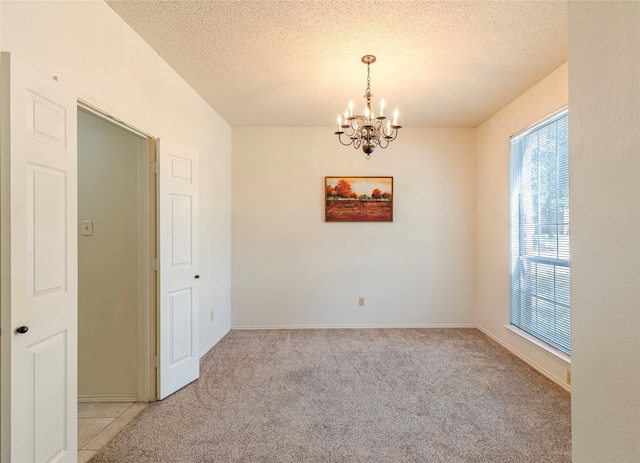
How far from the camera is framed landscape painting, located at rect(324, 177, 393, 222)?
14.0 ft

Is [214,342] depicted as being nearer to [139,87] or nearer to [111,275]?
[111,275]

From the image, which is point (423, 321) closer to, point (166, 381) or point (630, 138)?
point (166, 381)

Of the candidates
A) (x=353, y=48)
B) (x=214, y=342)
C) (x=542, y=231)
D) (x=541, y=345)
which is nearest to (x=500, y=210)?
(x=542, y=231)

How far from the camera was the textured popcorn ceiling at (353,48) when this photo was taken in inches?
78.5

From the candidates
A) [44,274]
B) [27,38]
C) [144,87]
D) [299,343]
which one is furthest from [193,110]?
[299,343]

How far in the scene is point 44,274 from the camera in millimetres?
1460

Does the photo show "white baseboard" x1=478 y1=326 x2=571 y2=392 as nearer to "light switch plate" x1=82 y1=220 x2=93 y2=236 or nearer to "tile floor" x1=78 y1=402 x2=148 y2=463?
"tile floor" x1=78 y1=402 x2=148 y2=463

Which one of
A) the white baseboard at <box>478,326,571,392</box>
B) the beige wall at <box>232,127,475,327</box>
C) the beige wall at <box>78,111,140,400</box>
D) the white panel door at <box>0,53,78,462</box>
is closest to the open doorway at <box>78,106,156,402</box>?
the beige wall at <box>78,111,140,400</box>

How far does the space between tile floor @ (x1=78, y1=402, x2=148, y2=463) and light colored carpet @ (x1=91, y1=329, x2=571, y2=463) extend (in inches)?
3.9

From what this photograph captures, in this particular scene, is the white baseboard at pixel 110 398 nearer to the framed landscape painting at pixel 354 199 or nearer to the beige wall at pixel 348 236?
the beige wall at pixel 348 236

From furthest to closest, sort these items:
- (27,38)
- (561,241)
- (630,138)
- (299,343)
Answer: (299,343), (561,241), (27,38), (630,138)

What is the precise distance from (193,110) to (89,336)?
2306 millimetres

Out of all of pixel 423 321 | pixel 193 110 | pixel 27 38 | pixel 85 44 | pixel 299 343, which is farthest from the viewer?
pixel 423 321

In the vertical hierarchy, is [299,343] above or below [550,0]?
below
